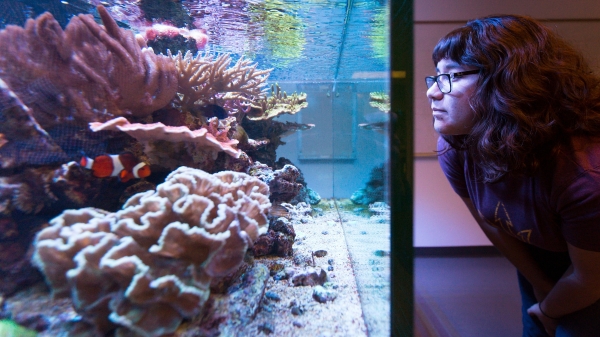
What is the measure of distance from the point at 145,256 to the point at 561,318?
207 centimetres

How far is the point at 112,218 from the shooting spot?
1048 mm

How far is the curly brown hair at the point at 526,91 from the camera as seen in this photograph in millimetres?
1094

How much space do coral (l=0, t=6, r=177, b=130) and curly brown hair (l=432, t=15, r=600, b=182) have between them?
160cm

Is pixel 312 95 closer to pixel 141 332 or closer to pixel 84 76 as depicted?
pixel 84 76

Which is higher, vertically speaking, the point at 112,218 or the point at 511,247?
the point at 112,218

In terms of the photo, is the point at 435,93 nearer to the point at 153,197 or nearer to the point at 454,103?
the point at 454,103

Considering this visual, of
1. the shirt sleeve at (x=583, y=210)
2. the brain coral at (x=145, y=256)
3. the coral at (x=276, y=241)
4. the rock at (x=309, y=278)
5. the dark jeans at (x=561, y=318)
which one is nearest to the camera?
the brain coral at (x=145, y=256)

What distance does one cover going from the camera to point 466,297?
284 centimetres

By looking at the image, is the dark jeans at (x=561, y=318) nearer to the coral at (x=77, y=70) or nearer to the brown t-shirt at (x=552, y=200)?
the brown t-shirt at (x=552, y=200)

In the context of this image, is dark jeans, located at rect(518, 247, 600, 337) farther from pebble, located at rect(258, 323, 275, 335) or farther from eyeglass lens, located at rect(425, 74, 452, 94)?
pebble, located at rect(258, 323, 275, 335)

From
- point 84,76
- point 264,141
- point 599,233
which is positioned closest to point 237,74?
point 264,141

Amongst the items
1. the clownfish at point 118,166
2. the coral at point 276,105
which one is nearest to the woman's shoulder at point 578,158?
the coral at point 276,105

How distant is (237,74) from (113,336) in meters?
1.62

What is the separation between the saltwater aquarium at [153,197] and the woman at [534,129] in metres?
0.38
